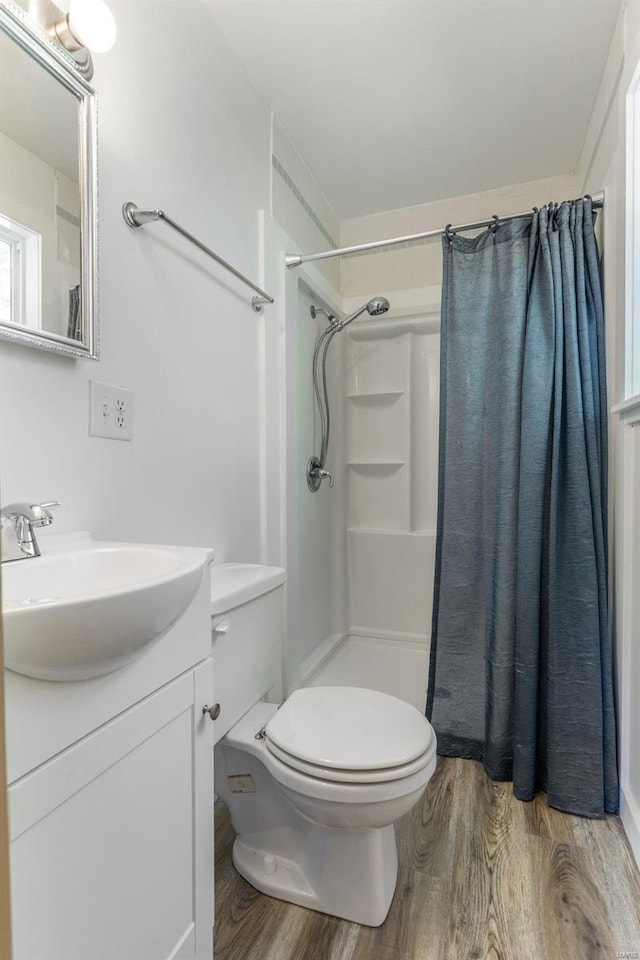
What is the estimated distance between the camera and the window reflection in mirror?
0.84 metres

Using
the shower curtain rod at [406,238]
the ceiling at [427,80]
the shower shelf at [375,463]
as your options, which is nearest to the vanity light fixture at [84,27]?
the ceiling at [427,80]

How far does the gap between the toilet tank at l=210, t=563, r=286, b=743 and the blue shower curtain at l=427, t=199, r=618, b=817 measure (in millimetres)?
755

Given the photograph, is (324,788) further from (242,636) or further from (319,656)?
(319,656)

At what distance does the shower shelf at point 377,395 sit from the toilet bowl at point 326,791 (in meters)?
1.81

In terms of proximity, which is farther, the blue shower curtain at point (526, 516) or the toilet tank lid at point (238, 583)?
the blue shower curtain at point (526, 516)

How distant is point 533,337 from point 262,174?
1.16 meters

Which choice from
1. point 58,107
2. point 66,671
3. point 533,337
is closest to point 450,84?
point 533,337

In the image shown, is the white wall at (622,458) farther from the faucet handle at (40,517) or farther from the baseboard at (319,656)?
the faucet handle at (40,517)

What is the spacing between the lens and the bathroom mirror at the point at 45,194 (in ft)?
2.77

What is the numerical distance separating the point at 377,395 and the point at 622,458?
1555mm

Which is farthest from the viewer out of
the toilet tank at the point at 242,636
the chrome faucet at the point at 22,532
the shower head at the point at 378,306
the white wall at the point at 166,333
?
the shower head at the point at 378,306

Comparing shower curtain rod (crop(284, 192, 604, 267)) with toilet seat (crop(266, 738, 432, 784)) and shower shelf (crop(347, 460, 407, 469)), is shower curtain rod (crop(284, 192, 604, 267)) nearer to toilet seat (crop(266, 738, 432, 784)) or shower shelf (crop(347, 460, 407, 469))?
shower shelf (crop(347, 460, 407, 469))

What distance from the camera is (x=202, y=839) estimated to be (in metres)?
0.87

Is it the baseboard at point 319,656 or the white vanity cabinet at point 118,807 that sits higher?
the white vanity cabinet at point 118,807
